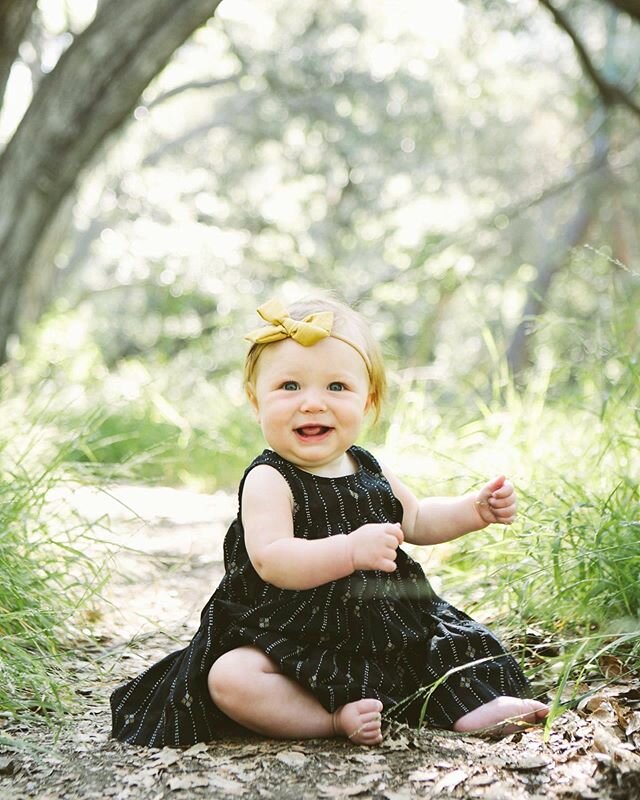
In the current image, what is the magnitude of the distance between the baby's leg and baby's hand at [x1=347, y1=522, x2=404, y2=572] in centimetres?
34

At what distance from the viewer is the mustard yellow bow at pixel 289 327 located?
7.37 ft

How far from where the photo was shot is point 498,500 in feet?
7.71

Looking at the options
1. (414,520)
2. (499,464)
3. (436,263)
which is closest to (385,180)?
(436,263)

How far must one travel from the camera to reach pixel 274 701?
2.11 metres

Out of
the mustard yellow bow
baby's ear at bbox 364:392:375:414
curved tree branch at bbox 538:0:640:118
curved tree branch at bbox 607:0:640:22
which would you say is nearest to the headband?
the mustard yellow bow

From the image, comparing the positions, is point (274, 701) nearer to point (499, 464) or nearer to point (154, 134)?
point (499, 464)

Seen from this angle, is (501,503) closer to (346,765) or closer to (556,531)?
(556,531)

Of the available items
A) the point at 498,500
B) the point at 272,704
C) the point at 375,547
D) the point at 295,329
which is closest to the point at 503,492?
the point at 498,500

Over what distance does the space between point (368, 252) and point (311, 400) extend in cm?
1326

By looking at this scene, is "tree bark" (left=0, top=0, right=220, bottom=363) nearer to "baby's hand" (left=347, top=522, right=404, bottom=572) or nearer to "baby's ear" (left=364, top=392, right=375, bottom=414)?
"baby's ear" (left=364, top=392, right=375, bottom=414)

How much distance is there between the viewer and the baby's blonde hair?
2.34 m

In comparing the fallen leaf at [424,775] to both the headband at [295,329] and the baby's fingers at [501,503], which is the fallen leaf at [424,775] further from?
the headband at [295,329]

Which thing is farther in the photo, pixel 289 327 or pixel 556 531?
pixel 556 531

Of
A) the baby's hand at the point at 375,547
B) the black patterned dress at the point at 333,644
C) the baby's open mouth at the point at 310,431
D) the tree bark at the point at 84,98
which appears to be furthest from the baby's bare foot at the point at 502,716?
the tree bark at the point at 84,98
